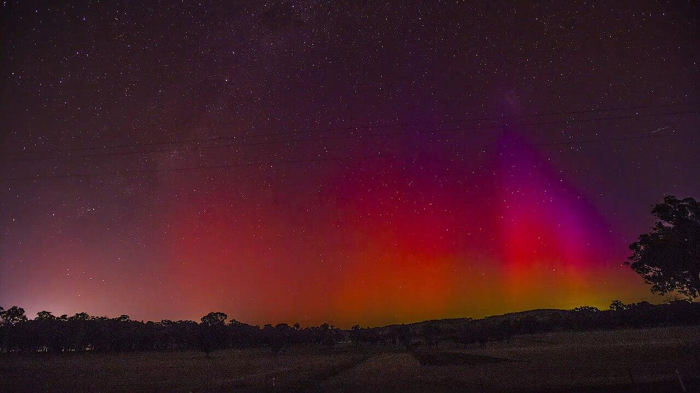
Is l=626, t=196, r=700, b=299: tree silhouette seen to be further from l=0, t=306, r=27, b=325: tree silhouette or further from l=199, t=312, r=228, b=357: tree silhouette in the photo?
l=0, t=306, r=27, b=325: tree silhouette

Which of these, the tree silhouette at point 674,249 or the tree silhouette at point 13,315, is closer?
the tree silhouette at point 674,249

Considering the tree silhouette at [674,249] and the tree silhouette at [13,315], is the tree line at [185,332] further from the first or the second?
the tree silhouette at [674,249]

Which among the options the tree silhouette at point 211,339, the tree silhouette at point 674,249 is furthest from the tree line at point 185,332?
the tree silhouette at point 674,249

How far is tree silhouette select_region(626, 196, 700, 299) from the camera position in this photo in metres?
42.2

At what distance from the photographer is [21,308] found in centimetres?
16738

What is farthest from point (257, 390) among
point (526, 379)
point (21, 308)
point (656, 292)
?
point (21, 308)

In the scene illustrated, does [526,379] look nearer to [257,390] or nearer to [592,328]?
[257,390]

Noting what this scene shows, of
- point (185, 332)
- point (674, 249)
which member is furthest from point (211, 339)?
point (674, 249)

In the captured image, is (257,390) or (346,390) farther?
(257,390)

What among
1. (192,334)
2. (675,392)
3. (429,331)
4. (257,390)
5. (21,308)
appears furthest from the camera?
(429,331)

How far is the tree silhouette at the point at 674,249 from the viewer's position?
42.2 m

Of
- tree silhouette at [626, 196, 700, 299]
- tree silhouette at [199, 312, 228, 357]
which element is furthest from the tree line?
tree silhouette at [626, 196, 700, 299]

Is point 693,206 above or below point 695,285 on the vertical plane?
above

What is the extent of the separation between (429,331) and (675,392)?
17100 cm
